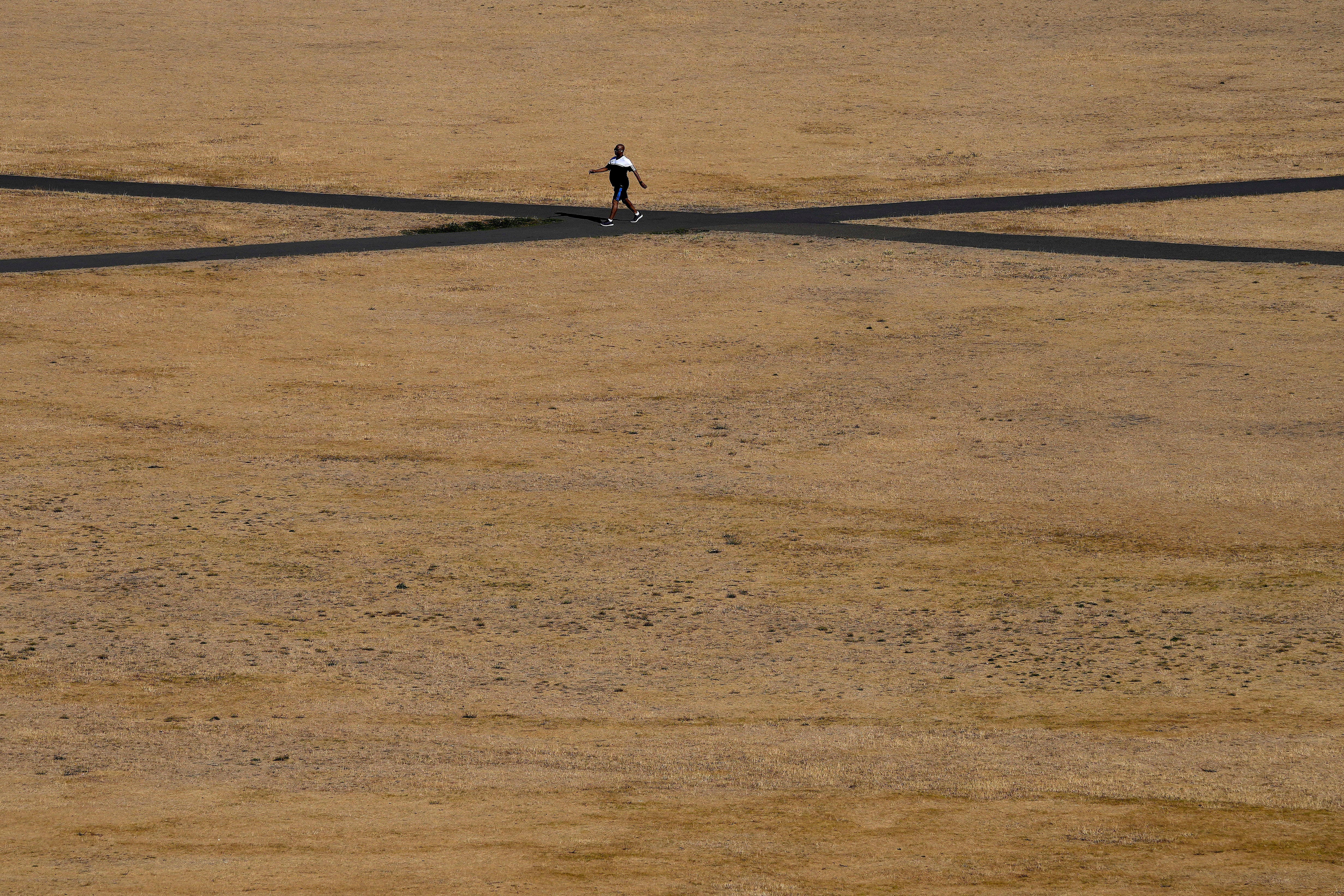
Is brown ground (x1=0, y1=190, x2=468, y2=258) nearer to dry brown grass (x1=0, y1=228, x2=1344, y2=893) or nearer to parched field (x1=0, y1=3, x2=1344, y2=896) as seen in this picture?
parched field (x1=0, y1=3, x2=1344, y2=896)

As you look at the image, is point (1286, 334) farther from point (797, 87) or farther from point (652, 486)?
point (797, 87)

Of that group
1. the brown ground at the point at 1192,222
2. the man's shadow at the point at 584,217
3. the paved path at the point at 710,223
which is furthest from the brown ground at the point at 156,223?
the brown ground at the point at 1192,222

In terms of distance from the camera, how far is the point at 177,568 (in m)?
15.5

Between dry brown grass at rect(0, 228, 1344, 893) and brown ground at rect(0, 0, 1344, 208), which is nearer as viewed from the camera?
dry brown grass at rect(0, 228, 1344, 893)

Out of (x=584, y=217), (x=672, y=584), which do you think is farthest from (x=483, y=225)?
(x=672, y=584)

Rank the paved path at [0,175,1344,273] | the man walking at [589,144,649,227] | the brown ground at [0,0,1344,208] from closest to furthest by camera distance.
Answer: the paved path at [0,175,1344,273]
the man walking at [589,144,649,227]
the brown ground at [0,0,1344,208]

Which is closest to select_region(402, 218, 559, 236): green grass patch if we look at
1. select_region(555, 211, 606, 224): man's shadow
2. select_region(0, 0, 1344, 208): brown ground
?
select_region(555, 211, 606, 224): man's shadow

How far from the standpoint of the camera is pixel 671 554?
1614cm

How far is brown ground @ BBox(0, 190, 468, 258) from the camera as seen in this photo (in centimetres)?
3084

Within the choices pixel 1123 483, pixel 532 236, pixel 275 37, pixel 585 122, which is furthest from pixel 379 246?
pixel 275 37

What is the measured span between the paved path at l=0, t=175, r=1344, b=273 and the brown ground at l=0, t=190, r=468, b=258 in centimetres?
45

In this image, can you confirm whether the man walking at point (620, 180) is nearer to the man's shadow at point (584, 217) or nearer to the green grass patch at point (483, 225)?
the man's shadow at point (584, 217)

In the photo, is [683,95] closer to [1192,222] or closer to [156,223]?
[1192,222]

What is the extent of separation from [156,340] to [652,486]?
9.72 metres
